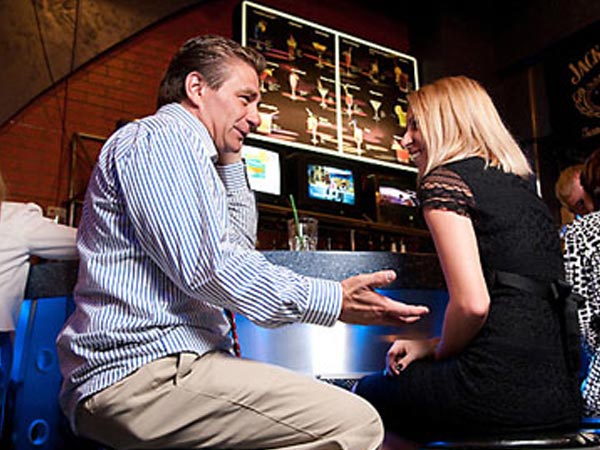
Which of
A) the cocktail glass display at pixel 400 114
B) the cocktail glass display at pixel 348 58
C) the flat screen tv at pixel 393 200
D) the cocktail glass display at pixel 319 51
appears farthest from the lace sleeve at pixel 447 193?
the cocktail glass display at pixel 400 114

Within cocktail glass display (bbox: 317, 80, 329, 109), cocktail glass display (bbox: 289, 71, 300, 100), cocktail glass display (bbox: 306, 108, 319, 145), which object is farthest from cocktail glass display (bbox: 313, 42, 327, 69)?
cocktail glass display (bbox: 306, 108, 319, 145)

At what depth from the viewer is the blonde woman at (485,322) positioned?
126 cm

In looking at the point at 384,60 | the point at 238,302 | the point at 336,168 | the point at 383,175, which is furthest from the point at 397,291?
the point at 384,60

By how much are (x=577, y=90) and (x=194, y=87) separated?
4.45 metres

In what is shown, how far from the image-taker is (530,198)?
1.42 m

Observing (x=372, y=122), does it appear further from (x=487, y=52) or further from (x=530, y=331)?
(x=530, y=331)

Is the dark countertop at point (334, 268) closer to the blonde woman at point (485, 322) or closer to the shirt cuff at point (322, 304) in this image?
the blonde woman at point (485, 322)

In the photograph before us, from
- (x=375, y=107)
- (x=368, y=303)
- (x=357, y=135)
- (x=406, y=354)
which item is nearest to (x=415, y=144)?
(x=406, y=354)

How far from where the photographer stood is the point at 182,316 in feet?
3.62

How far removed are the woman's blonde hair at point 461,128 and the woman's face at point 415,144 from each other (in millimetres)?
17

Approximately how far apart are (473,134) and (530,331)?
45 cm

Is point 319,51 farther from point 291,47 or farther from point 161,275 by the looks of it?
point 161,275

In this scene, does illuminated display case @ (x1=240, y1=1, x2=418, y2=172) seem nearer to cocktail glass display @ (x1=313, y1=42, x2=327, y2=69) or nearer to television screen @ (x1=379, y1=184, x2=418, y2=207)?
cocktail glass display @ (x1=313, y1=42, x2=327, y2=69)

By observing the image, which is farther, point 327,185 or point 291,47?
point 291,47
